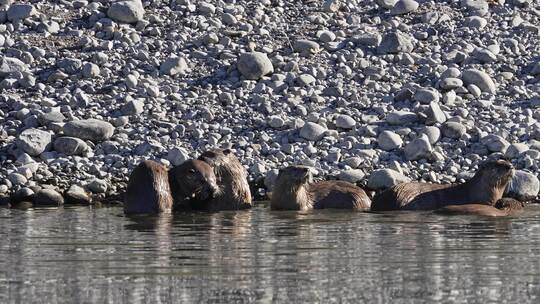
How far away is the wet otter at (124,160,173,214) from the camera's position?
14.9 meters

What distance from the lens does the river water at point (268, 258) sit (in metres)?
9.10

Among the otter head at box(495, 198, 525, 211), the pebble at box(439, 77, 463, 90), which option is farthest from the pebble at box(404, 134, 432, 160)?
the pebble at box(439, 77, 463, 90)

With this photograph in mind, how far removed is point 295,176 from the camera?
15.6 m

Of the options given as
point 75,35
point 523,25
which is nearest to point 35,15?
point 75,35

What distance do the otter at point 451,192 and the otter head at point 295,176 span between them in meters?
0.78

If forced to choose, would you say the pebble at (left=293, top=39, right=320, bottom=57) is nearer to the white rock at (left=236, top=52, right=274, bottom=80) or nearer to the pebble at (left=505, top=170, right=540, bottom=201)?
the white rock at (left=236, top=52, right=274, bottom=80)

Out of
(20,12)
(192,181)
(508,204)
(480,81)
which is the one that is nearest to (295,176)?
(192,181)

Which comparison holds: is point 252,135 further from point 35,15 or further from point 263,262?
point 263,262

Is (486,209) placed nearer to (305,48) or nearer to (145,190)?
(145,190)

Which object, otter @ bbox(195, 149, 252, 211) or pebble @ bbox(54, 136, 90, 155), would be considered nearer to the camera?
otter @ bbox(195, 149, 252, 211)

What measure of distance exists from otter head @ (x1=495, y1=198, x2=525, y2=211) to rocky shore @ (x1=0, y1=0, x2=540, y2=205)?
0.95m

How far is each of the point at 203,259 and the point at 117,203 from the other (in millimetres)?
5566

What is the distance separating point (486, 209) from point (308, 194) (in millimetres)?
2084

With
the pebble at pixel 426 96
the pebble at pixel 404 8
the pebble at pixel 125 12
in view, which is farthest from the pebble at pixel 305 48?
the pebble at pixel 125 12
